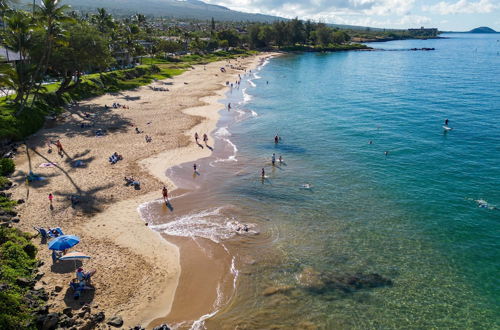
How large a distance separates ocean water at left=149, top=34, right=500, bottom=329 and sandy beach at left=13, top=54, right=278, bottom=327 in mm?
4088

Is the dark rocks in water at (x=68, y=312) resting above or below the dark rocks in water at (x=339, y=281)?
above

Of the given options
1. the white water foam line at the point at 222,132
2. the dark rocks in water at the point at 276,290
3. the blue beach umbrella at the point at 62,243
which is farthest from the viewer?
A: the white water foam line at the point at 222,132

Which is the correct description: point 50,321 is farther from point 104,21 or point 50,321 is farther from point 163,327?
point 104,21

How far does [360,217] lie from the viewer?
28.5 meters

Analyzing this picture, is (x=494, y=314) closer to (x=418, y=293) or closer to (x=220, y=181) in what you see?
(x=418, y=293)

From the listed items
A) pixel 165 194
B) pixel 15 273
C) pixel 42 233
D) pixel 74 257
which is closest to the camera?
pixel 15 273

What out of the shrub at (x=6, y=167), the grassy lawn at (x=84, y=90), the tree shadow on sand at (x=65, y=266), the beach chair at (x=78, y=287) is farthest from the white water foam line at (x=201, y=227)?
the grassy lawn at (x=84, y=90)

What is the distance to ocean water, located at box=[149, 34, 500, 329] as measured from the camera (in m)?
19.3

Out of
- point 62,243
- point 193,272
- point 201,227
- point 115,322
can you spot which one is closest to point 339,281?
point 193,272

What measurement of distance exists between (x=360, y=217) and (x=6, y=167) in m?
35.2

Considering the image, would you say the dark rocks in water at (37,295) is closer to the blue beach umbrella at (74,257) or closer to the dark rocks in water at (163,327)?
the blue beach umbrella at (74,257)

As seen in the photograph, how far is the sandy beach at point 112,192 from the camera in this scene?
1961 centimetres

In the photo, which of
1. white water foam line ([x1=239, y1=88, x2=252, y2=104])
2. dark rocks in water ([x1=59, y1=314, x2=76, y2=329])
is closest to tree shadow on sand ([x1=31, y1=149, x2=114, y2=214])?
dark rocks in water ([x1=59, y1=314, x2=76, y2=329])

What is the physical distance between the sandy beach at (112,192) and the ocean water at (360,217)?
409 centimetres
